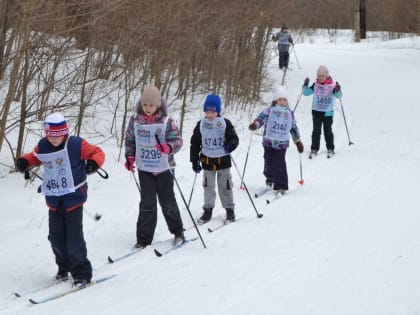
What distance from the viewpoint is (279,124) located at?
9.80m

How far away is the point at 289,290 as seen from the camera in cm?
559

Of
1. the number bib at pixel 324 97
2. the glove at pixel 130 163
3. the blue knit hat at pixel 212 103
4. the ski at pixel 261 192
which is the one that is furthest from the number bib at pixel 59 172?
the number bib at pixel 324 97

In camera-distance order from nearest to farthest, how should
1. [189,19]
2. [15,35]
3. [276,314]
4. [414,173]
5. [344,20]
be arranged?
[276,314] → [15,35] → [414,173] → [189,19] → [344,20]

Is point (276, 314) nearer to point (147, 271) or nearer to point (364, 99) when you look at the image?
point (147, 271)

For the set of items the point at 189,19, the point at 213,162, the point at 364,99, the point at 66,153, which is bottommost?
the point at 364,99

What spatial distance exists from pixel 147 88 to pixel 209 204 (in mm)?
1997

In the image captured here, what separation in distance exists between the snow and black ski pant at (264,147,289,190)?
24cm

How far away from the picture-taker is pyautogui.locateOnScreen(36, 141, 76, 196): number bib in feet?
18.8

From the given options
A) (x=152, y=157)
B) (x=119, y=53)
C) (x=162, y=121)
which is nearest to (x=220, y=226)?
(x=152, y=157)

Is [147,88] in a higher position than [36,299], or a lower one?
higher

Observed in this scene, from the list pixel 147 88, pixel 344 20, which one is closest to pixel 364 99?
pixel 147 88

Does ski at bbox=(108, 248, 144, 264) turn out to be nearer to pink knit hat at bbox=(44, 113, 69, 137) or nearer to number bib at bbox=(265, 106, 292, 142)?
pink knit hat at bbox=(44, 113, 69, 137)

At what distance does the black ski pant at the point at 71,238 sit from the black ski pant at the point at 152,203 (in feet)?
4.16

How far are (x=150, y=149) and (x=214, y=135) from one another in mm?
1332
